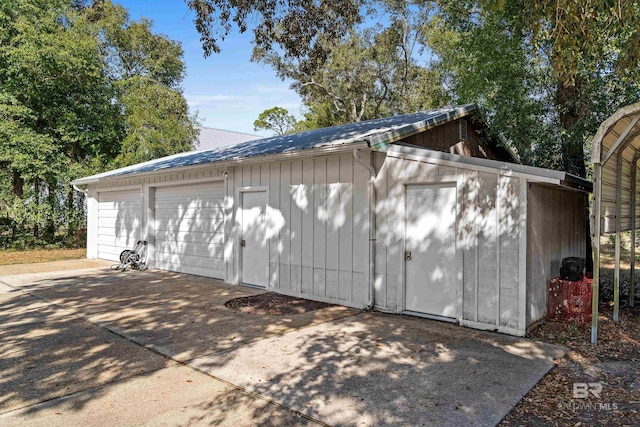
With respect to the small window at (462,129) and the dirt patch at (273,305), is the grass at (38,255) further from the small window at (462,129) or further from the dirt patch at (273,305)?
the small window at (462,129)

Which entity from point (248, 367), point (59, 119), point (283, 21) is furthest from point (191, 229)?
point (59, 119)

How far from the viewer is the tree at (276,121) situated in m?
30.5

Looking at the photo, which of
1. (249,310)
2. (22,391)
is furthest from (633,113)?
(22,391)

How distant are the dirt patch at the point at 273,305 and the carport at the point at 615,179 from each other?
3.90m

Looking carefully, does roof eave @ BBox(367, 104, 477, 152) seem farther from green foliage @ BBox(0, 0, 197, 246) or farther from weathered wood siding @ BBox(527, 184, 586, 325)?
green foliage @ BBox(0, 0, 197, 246)

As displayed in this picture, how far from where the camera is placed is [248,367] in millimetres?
4008

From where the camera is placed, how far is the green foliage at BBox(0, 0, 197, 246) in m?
14.5

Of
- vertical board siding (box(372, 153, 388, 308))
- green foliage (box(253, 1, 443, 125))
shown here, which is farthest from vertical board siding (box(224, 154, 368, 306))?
green foliage (box(253, 1, 443, 125))

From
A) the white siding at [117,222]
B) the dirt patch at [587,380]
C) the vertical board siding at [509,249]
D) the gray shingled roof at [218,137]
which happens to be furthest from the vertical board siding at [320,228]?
the gray shingled roof at [218,137]

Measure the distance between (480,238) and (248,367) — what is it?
336 cm

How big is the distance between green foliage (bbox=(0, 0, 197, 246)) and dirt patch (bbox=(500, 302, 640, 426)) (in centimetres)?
1643

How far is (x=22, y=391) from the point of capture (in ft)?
11.3

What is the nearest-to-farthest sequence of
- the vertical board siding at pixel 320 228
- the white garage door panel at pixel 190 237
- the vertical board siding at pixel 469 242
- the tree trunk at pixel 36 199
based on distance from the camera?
the vertical board siding at pixel 469 242 → the vertical board siding at pixel 320 228 → the white garage door panel at pixel 190 237 → the tree trunk at pixel 36 199

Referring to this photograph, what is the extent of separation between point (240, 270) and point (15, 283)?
4841 millimetres
